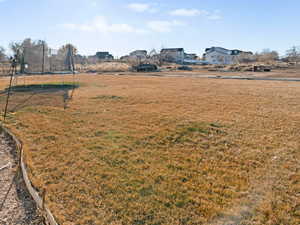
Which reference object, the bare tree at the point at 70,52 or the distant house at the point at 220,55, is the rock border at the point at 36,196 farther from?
the distant house at the point at 220,55

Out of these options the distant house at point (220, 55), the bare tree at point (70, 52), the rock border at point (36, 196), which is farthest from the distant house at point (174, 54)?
the rock border at point (36, 196)

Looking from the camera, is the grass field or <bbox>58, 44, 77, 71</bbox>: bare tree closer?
the grass field

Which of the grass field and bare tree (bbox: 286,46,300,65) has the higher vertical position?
bare tree (bbox: 286,46,300,65)

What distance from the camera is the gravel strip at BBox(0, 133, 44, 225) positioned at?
2371 mm

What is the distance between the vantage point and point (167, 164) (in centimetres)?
339

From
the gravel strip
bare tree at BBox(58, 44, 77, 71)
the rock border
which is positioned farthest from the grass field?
bare tree at BBox(58, 44, 77, 71)

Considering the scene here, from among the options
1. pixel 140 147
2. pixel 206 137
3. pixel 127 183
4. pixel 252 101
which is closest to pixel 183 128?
pixel 206 137

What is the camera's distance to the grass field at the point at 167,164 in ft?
7.80

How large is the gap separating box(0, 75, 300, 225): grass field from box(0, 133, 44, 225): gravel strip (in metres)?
0.21

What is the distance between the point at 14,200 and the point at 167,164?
2267 millimetres

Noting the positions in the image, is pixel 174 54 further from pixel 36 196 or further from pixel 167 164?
pixel 36 196

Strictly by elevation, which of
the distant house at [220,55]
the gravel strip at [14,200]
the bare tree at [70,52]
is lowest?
the gravel strip at [14,200]

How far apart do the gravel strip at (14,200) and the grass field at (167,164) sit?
0.21 m

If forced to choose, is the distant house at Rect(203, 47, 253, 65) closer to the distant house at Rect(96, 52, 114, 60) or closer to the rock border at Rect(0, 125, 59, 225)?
the distant house at Rect(96, 52, 114, 60)
